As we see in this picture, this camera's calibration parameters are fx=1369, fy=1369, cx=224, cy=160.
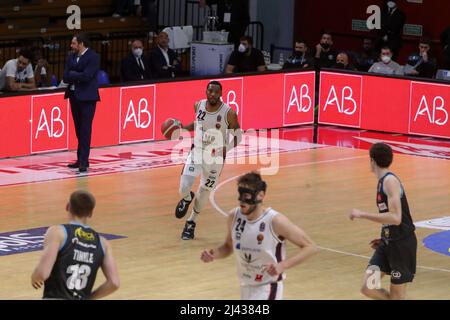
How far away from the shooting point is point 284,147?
85.9 ft

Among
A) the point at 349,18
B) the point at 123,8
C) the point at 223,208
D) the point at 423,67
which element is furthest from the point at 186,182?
the point at 349,18

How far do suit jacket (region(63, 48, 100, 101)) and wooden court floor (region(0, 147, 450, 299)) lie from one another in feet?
4.64

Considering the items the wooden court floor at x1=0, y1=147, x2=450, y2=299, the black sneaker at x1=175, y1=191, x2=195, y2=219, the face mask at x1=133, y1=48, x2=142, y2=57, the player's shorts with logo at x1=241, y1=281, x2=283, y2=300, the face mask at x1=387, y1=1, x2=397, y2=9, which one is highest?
the face mask at x1=387, y1=1, x2=397, y2=9

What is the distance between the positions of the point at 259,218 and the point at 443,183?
11.8 meters

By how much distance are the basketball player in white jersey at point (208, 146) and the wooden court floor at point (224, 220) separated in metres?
0.59

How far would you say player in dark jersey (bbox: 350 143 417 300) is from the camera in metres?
13.3

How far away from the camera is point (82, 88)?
883 inches

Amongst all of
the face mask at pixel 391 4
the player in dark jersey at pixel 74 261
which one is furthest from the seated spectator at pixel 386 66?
the player in dark jersey at pixel 74 261

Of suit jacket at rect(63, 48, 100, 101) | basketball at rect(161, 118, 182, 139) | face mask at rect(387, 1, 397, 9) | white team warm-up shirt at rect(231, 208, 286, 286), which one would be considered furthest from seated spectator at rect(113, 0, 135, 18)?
white team warm-up shirt at rect(231, 208, 286, 286)

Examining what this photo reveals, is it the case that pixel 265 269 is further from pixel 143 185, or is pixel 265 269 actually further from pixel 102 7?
pixel 102 7

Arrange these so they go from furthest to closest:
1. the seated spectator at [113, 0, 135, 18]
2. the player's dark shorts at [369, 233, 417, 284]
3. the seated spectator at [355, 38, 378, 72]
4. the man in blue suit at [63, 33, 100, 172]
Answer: the seated spectator at [113, 0, 135, 18] → the seated spectator at [355, 38, 378, 72] → the man in blue suit at [63, 33, 100, 172] → the player's dark shorts at [369, 233, 417, 284]

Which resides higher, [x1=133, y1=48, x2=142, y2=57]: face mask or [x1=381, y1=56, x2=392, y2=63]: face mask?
[x1=133, y1=48, x2=142, y2=57]: face mask

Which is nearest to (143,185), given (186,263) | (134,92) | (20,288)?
(134,92)

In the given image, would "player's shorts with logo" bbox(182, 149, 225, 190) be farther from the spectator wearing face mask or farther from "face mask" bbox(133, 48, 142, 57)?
the spectator wearing face mask
